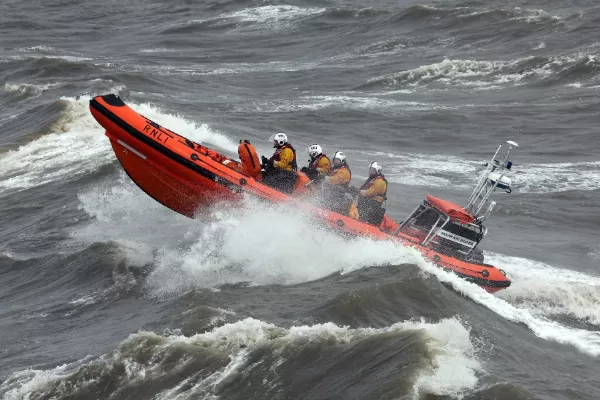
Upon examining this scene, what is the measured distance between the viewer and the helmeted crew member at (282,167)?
1198 centimetres

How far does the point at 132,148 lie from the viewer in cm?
1175

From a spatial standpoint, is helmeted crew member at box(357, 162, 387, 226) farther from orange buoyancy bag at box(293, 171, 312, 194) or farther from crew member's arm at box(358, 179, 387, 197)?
orange buoyancy bag at box(293, 171, 312, 194)

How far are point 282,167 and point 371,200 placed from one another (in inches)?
52.9

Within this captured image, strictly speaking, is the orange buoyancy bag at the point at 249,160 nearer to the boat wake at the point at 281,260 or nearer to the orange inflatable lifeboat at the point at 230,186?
the orange inflatable lifeboat at the point at 230,186

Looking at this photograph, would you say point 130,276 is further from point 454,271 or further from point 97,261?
point 454,271

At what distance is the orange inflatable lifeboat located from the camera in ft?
38.2

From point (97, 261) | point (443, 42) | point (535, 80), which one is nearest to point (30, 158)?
point (97, 261)

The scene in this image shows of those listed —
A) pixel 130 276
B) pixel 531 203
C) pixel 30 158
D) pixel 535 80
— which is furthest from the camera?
pixel 535 80

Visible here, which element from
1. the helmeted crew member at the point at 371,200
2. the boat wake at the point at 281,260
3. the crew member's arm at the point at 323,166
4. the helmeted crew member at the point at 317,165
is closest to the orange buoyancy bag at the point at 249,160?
the boat wake at the point at 281,260

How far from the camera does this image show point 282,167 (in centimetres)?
1200

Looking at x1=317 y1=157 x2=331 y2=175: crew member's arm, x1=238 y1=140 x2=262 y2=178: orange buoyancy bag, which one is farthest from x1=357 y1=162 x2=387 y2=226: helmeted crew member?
x1=238 y1=140 x2=262 y2=178: orange buoyancy bag

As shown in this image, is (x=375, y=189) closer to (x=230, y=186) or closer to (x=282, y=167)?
(x=282, y=167)

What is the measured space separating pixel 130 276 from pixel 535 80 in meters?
19.6

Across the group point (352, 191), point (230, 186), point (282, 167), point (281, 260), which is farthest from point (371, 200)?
point (230, 186)
